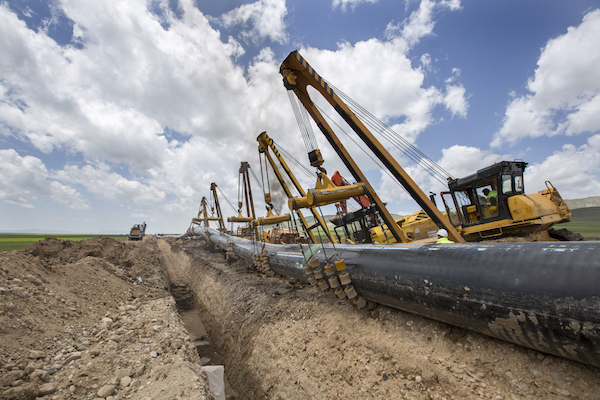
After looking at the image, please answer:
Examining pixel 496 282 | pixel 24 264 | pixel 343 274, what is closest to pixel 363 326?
pixel 343 274

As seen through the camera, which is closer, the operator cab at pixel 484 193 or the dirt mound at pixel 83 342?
the dirt mound at pixel 83 342

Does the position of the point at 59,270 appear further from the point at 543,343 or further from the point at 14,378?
the point at 543,343

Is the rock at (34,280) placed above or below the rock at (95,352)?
above

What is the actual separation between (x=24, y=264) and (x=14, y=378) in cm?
488

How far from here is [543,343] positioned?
9.26ft

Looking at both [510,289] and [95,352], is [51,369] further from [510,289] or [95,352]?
[510,289]

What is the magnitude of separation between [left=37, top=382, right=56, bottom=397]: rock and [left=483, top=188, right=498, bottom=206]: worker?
33.8ft

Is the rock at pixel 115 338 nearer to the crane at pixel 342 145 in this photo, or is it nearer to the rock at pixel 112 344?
the rock at pixel 112 344

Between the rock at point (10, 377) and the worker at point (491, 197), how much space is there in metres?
10.7

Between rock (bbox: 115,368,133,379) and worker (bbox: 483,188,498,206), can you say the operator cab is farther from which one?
rock (bbox: 115,368,133,379)

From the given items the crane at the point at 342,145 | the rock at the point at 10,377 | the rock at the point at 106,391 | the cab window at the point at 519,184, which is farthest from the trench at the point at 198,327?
the cab window at the point at 519,184

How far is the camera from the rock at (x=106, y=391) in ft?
12.3

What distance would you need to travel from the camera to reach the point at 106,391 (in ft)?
12.5

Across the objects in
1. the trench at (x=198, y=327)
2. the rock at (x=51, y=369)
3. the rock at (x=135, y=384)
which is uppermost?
the rock at (x=51, y=369)
